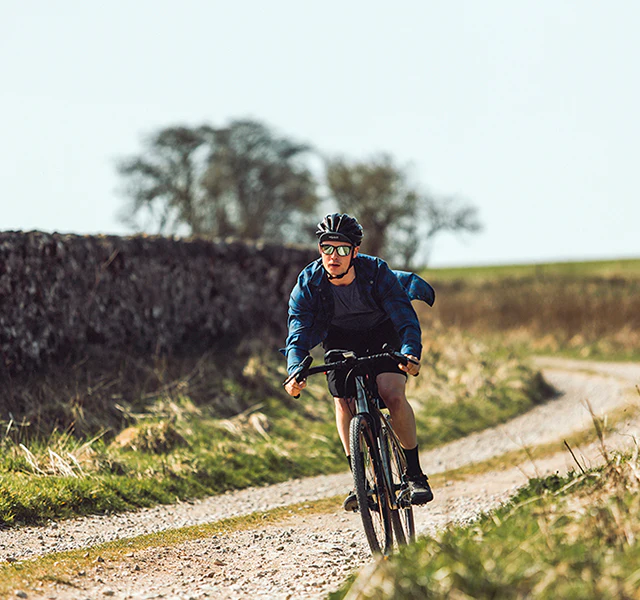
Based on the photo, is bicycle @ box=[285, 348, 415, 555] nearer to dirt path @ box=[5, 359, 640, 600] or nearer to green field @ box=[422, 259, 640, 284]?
dirt path @ box=[5, 359, 640, 600]

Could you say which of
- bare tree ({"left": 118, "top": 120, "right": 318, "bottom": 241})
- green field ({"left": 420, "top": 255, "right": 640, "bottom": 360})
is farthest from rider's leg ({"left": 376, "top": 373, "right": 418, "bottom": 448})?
bare tree ({"left": 118, "top": 120, "right": 318, "bottom": 241})

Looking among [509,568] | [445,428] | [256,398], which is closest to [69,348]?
[256,398]

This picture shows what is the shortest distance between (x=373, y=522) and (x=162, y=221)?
107 ft

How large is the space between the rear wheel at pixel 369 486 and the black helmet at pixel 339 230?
1.21 metres

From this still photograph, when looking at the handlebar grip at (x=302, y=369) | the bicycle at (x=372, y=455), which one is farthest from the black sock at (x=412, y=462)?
the handlebar grip at (x=302, y=369)

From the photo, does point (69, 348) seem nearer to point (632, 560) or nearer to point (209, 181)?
point (632, 560)

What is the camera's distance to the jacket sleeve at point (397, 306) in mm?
5469

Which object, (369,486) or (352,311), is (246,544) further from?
(352,311)

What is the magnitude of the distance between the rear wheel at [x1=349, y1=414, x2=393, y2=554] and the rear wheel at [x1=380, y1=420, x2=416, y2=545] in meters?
0.08

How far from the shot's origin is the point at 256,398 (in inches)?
465

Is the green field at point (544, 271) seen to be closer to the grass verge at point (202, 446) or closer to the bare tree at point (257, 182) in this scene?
the bare tree at point (257, 182)

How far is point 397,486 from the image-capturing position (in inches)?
216

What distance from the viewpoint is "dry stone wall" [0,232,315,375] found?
10.1m

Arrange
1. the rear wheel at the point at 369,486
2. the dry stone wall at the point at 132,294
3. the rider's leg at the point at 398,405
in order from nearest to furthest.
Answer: the rear wheel at the point at 369,486
the rider's leg at the point at 398,405
the dry stone wall at the point at 132,294
